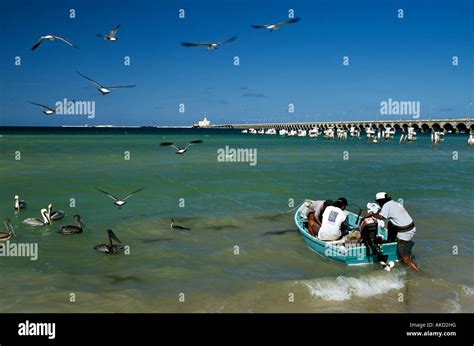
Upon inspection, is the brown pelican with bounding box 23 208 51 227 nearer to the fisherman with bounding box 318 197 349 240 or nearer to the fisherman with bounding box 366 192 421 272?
the fisherman with bounding box 318 197 349 240

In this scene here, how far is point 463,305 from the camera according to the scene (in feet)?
29.9

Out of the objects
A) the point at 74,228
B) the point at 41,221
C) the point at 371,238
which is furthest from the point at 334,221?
the point at 41,221

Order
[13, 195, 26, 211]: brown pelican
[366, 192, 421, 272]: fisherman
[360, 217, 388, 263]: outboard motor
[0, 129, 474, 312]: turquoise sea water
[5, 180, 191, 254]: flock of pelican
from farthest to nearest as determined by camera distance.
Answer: [13, 195, 26, 211]: brown pelican → [5, 180, 191, 254]: flock of pelican → [360, 217, 388, 263]: outboard motor → [366, 192, 421, 272]: fisherman → [0, 129, 474, 312]: turquoise sea water

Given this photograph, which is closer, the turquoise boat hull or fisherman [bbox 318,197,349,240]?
the turquoise boat hull

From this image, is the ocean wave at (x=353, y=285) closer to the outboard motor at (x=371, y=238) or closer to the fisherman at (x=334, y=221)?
the outboard motor at (x=371, y=238)

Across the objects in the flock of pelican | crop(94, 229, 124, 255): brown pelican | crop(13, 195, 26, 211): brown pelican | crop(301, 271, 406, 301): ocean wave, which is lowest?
crop(301, 271, 406, 301): ocean wave

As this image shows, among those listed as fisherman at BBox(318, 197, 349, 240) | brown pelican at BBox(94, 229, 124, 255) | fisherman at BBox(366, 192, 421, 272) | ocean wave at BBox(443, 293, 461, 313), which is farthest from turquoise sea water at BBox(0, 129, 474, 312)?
fisherman at BBox(318, 197, 349, 240)

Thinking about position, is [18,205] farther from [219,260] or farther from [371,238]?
[371,238]

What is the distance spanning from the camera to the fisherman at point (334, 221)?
38.0ft

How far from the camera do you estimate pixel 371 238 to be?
11.1 m

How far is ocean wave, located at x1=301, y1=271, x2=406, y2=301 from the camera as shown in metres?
9.66

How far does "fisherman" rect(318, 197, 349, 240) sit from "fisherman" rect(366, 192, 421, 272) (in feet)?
2.88

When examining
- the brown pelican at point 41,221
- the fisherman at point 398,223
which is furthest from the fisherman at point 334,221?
the brown pelican at point 41,221
